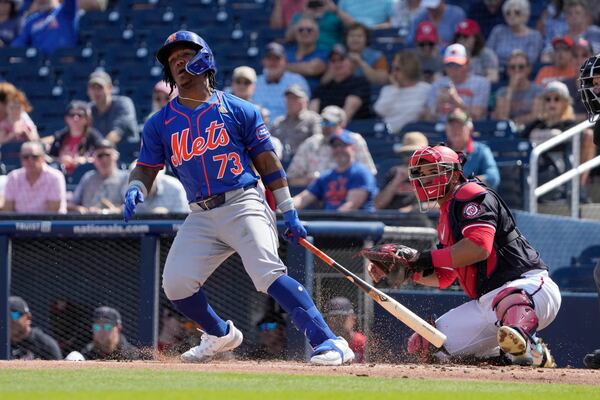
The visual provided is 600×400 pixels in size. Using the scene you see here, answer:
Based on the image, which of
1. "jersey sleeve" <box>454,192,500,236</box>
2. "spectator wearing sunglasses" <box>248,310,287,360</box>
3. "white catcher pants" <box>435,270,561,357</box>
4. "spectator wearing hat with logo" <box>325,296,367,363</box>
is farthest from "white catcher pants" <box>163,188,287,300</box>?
"spectator wearing sunglasses" <box>248,310,287,360</box>

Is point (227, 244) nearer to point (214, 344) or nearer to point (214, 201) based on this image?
point (214, 201)

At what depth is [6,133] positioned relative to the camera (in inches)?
493

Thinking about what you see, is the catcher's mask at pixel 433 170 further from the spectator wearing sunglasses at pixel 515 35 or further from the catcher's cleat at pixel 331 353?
the spectator wearing sunglasses at pixel 515 35

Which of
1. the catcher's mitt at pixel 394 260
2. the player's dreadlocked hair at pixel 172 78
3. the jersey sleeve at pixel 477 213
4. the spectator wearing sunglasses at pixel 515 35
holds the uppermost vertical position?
the spectator wearing sunglasses at pixel 515 35

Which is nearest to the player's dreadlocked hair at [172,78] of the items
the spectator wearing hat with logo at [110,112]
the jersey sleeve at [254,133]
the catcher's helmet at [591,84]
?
the jersey sleeve at [254,133]

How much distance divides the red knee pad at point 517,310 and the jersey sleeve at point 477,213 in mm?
391

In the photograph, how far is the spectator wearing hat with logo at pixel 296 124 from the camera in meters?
11.4

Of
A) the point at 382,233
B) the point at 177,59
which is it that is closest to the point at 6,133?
the point at 382,233

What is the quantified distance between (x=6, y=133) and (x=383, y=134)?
13.2 feet

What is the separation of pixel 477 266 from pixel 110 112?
21.5 ft

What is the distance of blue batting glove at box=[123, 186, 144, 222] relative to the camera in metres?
6.39

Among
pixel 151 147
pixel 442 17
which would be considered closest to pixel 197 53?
pixel 151 147

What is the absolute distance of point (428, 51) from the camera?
41.2ft

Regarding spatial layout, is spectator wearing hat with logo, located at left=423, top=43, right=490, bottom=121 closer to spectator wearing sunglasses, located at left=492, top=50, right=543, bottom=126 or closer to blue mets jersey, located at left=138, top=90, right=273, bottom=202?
spectator wearing sunglasses, located at left=492, top=50, right=543, bottom=126
